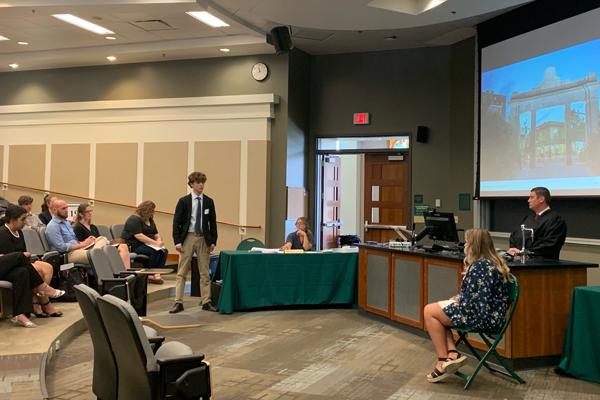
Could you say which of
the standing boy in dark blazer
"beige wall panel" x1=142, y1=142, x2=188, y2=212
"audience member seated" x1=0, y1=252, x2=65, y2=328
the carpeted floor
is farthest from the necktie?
"beige wall panel" x1=142, y1=142, x2=188, y2=212

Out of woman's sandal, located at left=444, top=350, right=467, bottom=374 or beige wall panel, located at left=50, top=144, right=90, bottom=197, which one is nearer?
woman's sandal, located at left=444, top=350, right=467, bottom=374

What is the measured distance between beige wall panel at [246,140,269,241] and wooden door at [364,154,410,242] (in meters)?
1.80

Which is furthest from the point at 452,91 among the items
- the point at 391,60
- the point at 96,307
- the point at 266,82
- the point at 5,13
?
the point at 96,307

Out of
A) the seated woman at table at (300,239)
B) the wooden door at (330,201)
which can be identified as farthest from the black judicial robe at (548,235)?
the wooden door at (330,201)

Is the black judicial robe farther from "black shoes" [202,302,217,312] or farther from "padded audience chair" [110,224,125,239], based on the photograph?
"padded audience chair" [110,224,125,239]

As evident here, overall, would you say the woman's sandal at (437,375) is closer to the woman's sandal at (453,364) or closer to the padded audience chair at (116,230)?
the woman's sandal at (453,364)

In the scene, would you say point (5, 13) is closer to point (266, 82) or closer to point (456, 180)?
point (266, 82)

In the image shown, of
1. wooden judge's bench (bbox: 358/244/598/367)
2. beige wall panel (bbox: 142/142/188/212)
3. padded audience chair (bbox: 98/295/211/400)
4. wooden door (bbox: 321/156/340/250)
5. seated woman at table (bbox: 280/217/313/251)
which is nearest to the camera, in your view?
padded audience chair (bbox: 98/295/211/400)

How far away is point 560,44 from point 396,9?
2058 mm

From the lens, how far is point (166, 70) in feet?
33.5

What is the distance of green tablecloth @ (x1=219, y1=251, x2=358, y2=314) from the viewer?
6.47 meters

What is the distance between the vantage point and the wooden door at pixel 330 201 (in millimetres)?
10336

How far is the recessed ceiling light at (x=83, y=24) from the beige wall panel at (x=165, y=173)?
212 cm

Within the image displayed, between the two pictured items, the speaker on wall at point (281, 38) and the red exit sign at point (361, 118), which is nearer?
the speaker on wall at point (281, 38)
